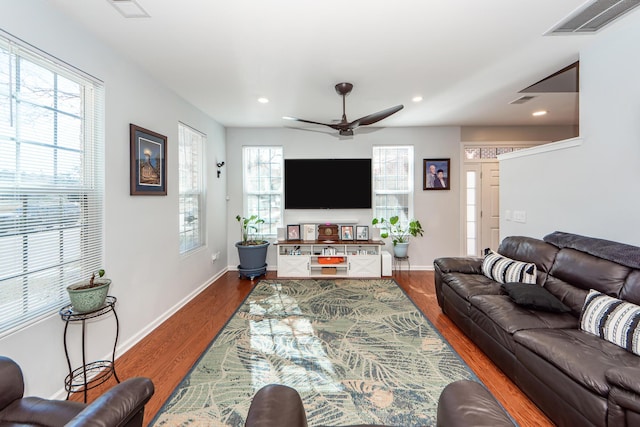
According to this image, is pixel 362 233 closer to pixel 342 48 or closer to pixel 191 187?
pixel 191 187

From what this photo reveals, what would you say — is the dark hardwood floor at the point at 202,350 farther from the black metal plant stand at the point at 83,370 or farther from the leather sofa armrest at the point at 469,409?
the leather sofa armrest at the point at 469,409

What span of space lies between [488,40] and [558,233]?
1.92 meters

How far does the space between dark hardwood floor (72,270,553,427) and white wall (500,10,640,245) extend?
5.03 ft

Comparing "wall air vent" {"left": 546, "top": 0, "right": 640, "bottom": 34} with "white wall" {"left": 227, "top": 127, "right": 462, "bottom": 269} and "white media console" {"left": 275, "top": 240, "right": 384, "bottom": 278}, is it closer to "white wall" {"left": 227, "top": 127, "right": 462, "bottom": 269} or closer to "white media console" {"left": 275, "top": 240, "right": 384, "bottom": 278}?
"white wall" {"left": 227, "top": 127, "right": 462, "bottom": 269}

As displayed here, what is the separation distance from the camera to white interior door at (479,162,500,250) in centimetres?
507

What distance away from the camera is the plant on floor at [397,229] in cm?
489

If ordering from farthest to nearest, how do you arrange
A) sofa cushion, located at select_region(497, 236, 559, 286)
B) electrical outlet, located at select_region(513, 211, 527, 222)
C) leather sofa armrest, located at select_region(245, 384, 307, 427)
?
electrical outlet, located at select_region(513, 211, 527, 222), sofa cushion, located at select_region(497, 236, 559, 286), leather sofa armrest, located at select_region(245, 384, 307, 427)

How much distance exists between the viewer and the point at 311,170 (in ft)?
16.5

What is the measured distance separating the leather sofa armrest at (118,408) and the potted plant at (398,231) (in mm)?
4225

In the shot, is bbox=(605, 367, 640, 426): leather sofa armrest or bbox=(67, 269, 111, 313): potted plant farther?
bbox=(67, 269, 111, 313): potted plant

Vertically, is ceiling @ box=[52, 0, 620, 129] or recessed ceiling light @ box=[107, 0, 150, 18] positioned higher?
ceiling @ box=[52, 0, 620, 129]

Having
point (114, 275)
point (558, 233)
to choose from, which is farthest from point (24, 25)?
point (558, 233)

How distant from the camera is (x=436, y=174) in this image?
199 inches

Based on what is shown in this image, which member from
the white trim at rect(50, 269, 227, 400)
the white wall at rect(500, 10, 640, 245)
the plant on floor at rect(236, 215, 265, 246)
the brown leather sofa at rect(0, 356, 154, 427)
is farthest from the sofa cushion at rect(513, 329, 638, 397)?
the plant on floor at rect(236, 215, 265, 246)
